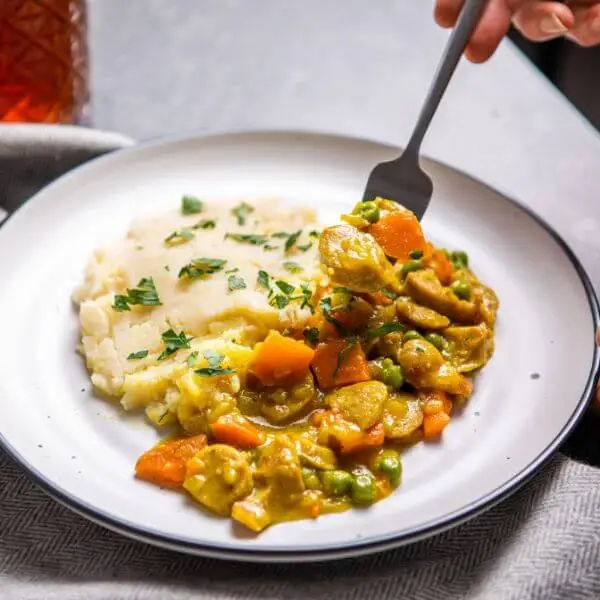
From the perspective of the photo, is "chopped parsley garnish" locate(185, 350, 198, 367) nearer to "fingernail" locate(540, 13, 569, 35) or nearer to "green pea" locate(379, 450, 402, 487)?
"green pea" locate(379, 450, 402, 487)

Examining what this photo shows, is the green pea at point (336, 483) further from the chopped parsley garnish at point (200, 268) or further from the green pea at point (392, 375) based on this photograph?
the chopped parsley garnish at point (200, 268)

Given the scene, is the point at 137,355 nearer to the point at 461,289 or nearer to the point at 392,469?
the point at 392,469

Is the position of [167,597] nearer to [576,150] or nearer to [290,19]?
[576,150]

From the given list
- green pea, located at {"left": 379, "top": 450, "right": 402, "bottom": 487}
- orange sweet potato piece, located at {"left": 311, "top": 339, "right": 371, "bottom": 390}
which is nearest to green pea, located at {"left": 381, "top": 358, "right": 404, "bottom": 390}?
orange sweet potato piece, located at {"left": 311, "top": 339, "right": 371, "bottom": 390}

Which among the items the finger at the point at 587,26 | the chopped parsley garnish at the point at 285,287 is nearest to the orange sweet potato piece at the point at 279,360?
the chopped parsley garnish at the point at 285,287

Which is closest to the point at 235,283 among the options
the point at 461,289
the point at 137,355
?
the point at 137,355

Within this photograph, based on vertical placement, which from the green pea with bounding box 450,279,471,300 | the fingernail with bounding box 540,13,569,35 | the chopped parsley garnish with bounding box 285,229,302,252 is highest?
the fingernail with bounding box 540,13,569,35
